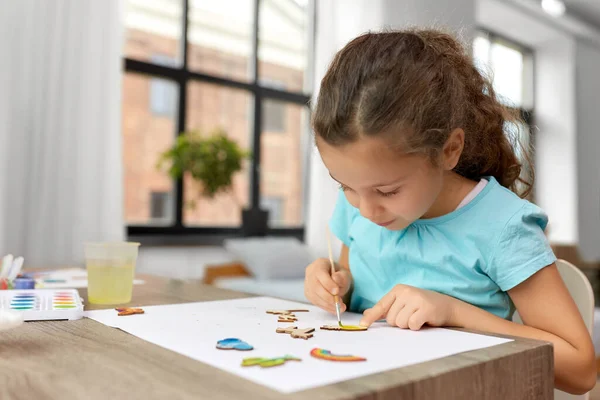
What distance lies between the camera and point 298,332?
653 millimetres

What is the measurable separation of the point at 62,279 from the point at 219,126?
8.92 feet

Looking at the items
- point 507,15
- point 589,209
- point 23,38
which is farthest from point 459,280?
point 589,209

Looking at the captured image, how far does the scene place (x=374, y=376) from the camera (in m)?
0.47

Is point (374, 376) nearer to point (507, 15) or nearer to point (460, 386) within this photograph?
point (460, 386)

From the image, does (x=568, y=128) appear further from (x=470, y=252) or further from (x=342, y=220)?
(x=470, y=252)

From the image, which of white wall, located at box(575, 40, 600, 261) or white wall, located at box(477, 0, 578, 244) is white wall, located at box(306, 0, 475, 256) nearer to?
white wall, located at box(477, 0, 578, 244)

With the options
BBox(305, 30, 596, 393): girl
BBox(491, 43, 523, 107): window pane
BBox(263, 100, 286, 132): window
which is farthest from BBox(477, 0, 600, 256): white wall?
BBox(305, 30, 596, 393): girl

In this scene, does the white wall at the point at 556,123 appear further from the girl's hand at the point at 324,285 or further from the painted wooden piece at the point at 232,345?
the painted wooden piece at the point at 232,345

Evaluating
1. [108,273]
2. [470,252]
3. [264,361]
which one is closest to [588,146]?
[470,252]

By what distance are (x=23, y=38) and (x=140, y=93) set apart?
3.04 ft

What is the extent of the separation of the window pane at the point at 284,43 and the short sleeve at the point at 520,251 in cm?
338

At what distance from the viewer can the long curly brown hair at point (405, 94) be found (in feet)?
2.53

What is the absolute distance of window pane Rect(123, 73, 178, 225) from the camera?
3465 millimetres

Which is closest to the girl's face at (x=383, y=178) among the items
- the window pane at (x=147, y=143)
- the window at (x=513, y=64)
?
the window pane at (x=147, y=143)
